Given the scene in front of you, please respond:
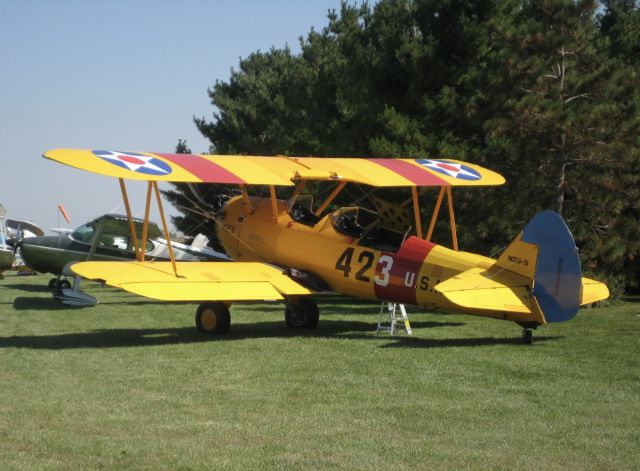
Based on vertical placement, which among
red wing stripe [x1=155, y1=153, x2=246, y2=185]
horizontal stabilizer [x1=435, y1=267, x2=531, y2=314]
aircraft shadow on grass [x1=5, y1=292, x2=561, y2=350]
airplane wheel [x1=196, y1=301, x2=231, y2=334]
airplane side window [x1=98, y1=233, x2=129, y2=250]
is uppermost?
red wing stripe [x1=155, y1=153, x2=246, y2=185]

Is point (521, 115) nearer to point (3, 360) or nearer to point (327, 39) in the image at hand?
point (3, 360)

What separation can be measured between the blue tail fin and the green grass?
56 cm

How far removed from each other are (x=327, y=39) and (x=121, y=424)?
29.8 metres

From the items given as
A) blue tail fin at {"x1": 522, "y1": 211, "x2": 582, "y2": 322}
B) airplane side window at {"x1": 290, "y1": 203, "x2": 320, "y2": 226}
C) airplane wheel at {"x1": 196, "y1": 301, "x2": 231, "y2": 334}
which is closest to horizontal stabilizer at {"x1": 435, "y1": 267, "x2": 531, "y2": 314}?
blue tail fin at {"x1": 522, "y1": 211, "x2": 582, "y2": 322}

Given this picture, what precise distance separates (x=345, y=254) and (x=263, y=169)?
171 cm

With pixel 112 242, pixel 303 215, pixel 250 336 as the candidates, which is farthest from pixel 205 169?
pixel 112 242

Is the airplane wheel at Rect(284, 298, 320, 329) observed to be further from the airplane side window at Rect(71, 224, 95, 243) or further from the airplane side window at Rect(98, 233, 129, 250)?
the airplane side window at Rect(71, 224, 95, 243)

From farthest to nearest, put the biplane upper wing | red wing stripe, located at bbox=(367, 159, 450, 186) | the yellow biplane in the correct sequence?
red wing stripe, located at bbox=(367, 159, 450, 186), the biplane upper wing, the yellow biplane

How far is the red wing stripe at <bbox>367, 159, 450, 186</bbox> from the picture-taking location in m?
14.0

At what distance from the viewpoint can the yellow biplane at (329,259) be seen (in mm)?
10945

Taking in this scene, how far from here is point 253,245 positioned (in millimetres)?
14344

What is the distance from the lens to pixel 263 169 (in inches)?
531

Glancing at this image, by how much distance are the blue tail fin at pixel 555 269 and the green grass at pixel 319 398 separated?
1.82ft

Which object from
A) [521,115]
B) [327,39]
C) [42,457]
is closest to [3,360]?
[42,457]
